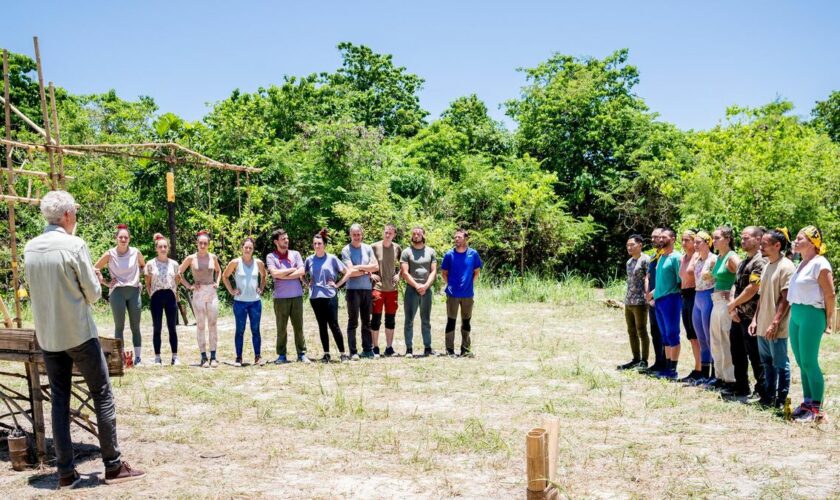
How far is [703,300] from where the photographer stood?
7.53 meters

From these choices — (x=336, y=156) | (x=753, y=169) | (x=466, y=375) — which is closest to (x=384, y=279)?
(x=466, y=375)

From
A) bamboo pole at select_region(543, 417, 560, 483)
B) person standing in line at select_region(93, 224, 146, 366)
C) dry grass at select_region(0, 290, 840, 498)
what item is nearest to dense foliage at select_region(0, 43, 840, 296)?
person standing in line at select_region(93, 224, 146, 366)

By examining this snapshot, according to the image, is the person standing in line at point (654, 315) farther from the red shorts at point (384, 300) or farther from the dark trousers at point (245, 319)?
the dark trousers at point (245, 319)

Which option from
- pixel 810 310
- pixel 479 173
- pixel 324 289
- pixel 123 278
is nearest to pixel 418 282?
pixel 324 289

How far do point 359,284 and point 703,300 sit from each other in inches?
169

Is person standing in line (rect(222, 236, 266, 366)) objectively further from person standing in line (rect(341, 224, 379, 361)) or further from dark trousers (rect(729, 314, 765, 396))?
A: dark trousers (rect(729, 314, 765, 396))

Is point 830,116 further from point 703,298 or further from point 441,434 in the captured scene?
point 441,434

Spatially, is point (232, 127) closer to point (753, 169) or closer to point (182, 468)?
point (753, 169)

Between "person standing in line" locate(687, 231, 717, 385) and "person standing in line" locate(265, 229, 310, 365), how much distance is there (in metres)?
4.75

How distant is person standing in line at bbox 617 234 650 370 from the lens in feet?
27.7

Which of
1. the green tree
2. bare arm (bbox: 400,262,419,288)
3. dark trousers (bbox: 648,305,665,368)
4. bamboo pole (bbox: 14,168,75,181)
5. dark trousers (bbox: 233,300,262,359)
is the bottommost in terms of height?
dark trousers (bbox: 648,305,665,368)

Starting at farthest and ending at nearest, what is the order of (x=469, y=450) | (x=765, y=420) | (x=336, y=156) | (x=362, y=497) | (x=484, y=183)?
(x=484, y=183), (x=336, y=156), (x=765, y=420), (x=469, y=450), (x=362, y=497)

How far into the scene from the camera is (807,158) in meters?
16.8

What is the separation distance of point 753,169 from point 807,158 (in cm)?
118
